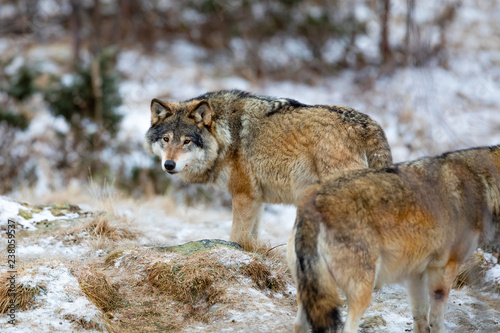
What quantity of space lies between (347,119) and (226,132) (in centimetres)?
158

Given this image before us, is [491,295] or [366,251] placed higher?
[366,251]

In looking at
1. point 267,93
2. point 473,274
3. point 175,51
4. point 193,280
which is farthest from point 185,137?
point 175,51

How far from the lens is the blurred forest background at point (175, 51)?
14.2 meters

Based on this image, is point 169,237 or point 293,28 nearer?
point 169,237

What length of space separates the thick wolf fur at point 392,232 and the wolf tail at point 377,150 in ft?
3.45

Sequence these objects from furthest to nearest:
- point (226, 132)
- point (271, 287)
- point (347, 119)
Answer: point (226, 132), point (347, 119), point (271, 287)

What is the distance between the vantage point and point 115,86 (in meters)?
13.8

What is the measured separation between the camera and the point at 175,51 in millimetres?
20844

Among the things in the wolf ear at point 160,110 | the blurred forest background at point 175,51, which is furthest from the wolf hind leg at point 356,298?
the blurred forest background at point 175,51

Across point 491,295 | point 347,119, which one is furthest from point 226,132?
point 491,295

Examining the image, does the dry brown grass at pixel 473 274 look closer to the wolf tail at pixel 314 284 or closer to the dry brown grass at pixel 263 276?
the dry brown grass at pixel 263 276

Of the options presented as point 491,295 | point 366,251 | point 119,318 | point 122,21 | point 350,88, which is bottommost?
point 119,318

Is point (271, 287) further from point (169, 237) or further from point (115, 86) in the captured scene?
point (115, 86)

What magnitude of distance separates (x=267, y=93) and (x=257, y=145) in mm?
11596
